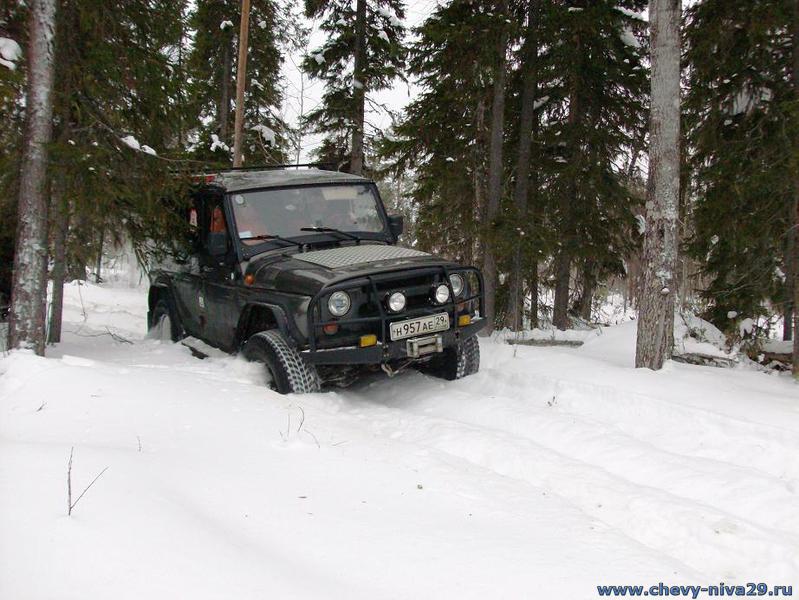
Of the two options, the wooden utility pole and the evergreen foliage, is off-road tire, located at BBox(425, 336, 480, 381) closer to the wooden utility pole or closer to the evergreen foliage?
the evergreen foliage

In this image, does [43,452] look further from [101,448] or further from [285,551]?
[285,551]

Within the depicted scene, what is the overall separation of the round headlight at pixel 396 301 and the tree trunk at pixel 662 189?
2.78 m

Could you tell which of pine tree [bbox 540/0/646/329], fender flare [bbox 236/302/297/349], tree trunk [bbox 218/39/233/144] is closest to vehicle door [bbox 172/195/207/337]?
fender flare [bbox 236/302/297/349]

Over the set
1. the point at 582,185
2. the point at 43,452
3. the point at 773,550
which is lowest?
the point at 773,550

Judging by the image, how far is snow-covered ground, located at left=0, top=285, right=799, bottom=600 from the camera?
247cm

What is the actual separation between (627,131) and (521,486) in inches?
514

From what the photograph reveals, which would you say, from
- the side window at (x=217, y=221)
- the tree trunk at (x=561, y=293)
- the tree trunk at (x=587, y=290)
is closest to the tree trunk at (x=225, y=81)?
the tree trunk at (x=561, y=293)

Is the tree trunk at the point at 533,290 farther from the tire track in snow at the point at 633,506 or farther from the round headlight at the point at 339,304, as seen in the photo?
the tire track in snow at the point at 633,506

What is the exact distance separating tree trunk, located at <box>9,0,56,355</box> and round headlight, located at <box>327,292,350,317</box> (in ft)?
9.89

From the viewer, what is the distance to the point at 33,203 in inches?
230

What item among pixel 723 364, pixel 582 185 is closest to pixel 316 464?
pixel 723 364

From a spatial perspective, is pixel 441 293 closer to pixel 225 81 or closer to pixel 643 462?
pixel 643 462

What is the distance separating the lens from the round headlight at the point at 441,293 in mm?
5641

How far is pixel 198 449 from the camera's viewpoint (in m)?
3.88
